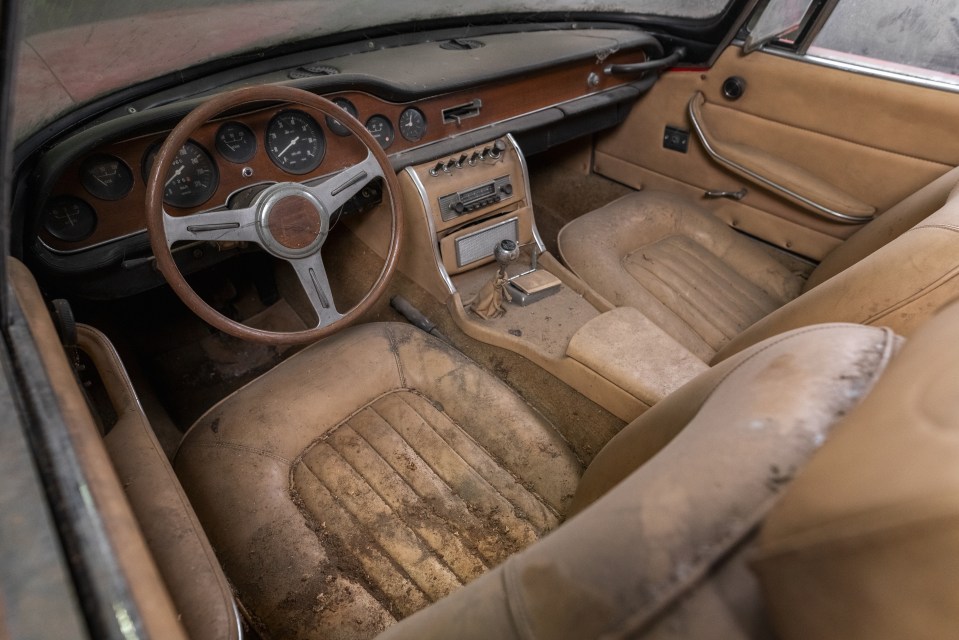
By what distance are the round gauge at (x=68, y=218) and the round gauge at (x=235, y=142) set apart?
0.32 meters

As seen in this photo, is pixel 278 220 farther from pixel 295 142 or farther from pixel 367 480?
pixel 367 480

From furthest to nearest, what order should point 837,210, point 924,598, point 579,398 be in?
point 837,210, point 579,398, point 924,598

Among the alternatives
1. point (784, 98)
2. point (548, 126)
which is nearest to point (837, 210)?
point (784, 98)

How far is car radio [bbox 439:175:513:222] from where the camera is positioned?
1815 mm

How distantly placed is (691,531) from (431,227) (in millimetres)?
1383

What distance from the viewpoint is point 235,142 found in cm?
144

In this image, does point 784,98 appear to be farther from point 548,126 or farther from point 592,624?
point 592,624

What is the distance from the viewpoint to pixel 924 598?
386mm

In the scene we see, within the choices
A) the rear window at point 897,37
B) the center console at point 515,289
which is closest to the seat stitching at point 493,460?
the center console at point 515,289

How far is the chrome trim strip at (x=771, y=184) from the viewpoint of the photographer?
198cm

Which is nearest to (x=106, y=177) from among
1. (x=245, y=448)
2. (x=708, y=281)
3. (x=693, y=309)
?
(x=245, y=448)

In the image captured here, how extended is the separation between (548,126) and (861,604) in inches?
75.2

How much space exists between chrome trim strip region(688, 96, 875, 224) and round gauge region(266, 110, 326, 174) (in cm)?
145

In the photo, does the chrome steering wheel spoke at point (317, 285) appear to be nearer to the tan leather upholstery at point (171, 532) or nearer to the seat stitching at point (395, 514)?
the seat stitching at point (395, 514)
